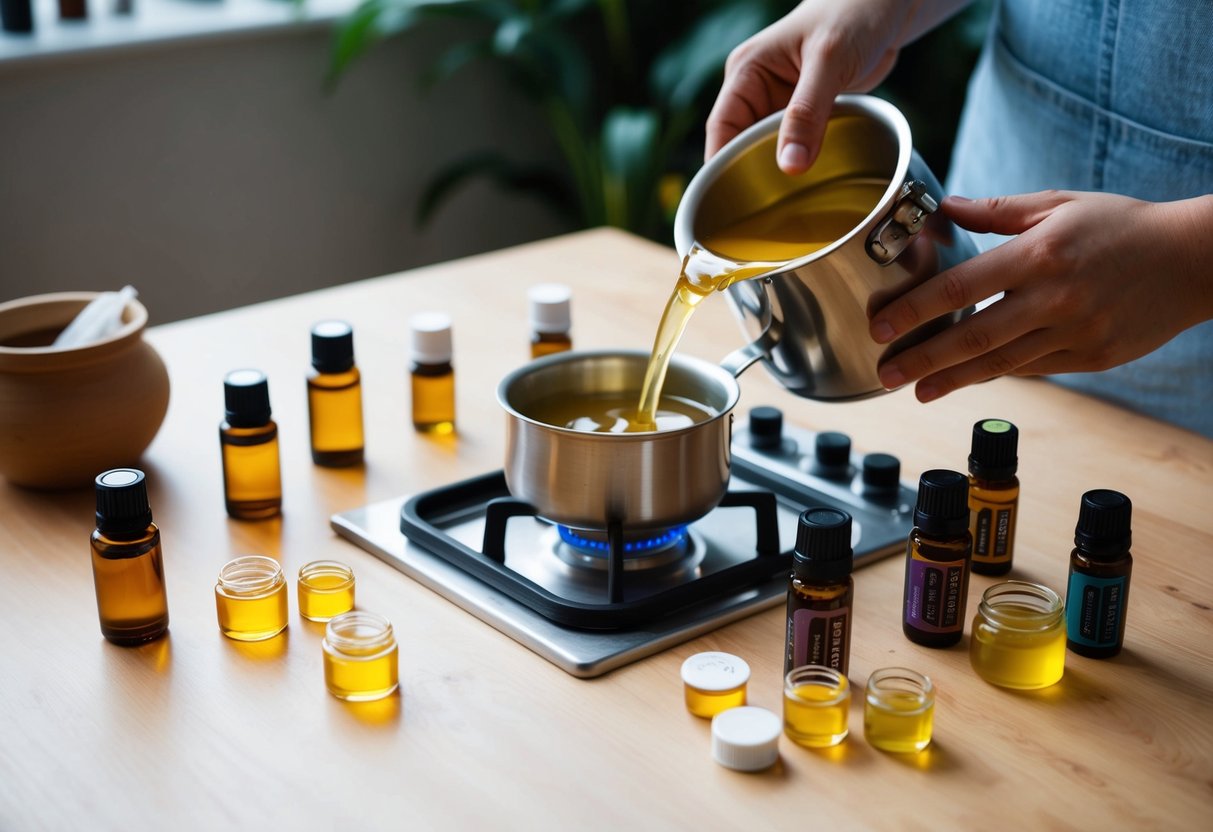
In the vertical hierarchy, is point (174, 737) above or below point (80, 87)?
below

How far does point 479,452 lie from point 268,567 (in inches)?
13.3

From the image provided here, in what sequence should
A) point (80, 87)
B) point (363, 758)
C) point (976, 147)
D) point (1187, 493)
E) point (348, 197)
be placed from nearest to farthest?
1. point (363, 758)
2. point (1187, 493)
3. point (976, 147)
4. point (80, 87)
5. point (348, 197)

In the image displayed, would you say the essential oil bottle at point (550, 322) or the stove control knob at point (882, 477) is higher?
the essential oil bottle at point (550, 322)

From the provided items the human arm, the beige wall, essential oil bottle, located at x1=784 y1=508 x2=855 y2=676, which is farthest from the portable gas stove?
the beige wall

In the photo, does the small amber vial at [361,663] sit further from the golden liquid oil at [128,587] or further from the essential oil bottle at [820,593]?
the essential oil bottle at [820,593]

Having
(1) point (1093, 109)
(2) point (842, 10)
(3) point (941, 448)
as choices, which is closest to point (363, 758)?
(3) point (941, 448)

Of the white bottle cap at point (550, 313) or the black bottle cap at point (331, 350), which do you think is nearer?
the black bottle cap at point (331, 350)

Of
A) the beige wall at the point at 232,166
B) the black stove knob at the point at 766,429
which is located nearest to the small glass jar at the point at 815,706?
the black stove knob at the point at 766,429

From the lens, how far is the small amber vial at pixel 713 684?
916mm

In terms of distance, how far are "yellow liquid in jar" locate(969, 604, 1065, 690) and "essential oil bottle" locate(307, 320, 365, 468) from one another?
64 cm

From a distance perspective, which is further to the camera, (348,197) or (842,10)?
(348,197)

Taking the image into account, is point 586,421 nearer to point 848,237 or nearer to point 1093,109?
point 848,237

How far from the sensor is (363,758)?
2.88ft

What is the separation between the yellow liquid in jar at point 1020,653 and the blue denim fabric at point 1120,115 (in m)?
0.54
